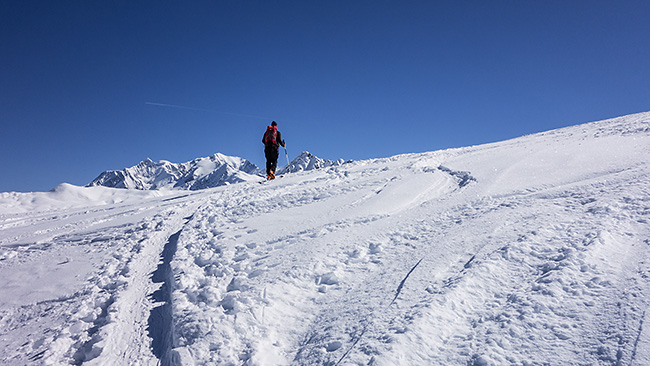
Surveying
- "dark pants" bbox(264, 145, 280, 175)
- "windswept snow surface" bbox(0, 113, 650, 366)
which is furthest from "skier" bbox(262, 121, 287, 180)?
"windswept snow surface" bbox(0, 113, 650, 366)

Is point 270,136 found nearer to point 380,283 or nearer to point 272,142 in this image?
point 272,142

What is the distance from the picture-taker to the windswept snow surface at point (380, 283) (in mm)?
3084

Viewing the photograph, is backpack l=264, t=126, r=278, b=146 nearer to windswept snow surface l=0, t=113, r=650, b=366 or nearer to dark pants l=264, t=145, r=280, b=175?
dark pants l=264, t=145, r=280, b=175

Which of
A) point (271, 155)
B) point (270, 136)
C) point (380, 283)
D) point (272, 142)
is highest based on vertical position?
point (270, 136)

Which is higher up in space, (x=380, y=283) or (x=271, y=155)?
(x=271, y=155)

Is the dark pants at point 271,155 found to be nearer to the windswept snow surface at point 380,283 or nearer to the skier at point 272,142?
the skier at point 272,142

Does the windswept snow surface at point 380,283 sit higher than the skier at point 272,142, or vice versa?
the skier at point 272,142

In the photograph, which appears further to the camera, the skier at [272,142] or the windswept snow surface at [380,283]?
the skier at [272,142]

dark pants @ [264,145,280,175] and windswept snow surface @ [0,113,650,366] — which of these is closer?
windswept snow surface @ [0,113,650,366]

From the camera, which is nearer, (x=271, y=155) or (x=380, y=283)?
(x=380, y=283)

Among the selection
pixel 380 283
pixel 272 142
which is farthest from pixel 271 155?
pixel 380 283

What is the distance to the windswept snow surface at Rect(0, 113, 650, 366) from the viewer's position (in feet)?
10.1

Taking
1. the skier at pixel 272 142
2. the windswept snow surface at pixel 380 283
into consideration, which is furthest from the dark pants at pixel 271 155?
the windswept snow surface at pixel 380 283

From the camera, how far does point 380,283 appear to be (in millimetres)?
4391
